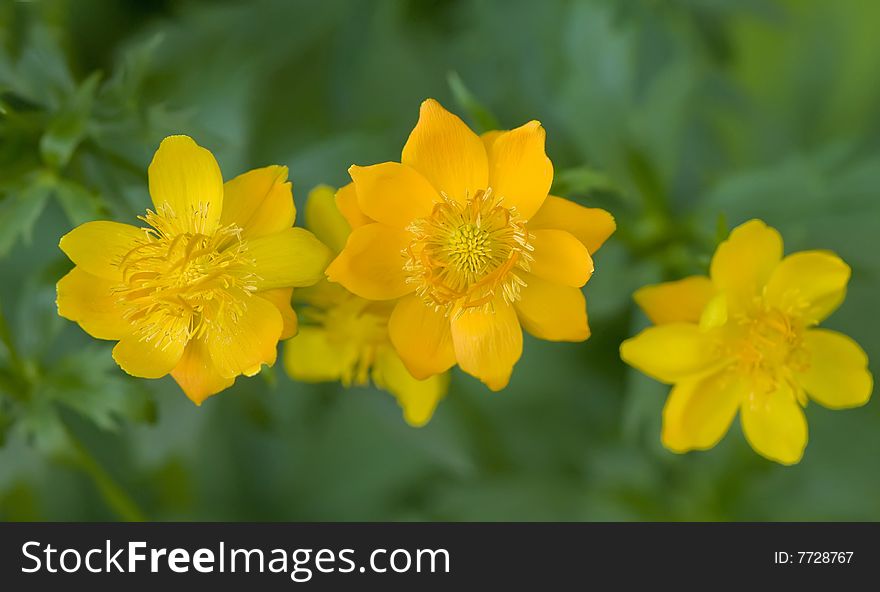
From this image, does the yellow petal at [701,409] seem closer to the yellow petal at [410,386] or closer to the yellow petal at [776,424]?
the yellow petal at [776,424]

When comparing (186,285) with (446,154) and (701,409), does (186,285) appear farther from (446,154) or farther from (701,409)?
(701,409)

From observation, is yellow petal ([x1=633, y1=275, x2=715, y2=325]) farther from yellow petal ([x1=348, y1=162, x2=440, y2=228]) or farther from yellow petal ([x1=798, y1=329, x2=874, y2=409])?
A: yellow petal ([x1=348, y1=162, x2=440, y2=228])

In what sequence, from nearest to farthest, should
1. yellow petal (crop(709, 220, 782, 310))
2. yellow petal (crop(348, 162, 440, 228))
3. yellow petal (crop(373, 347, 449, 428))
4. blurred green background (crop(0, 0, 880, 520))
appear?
yellow petal (crop(348, 162, 440, 228))
yellow petal (crop(709, 220, 782, 310))
yellow petal (crop(373, 347, 449, 428))
blurred green background (crop(0, 0, 880, 520))

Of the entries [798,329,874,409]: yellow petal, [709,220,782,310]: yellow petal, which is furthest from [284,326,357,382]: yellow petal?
[798,329,874,409]: yellow petal

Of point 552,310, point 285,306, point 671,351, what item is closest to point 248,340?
point 285,306

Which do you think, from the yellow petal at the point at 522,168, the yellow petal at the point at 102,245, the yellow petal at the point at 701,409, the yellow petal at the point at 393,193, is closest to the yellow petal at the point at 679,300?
the yellow petal at the point at 701,409

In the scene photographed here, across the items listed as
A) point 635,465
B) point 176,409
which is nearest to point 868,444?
point 635,465

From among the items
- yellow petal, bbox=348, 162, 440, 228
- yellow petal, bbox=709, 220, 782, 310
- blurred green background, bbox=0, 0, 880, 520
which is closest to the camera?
yellow petal, bbox=348, 162, 440, 228
